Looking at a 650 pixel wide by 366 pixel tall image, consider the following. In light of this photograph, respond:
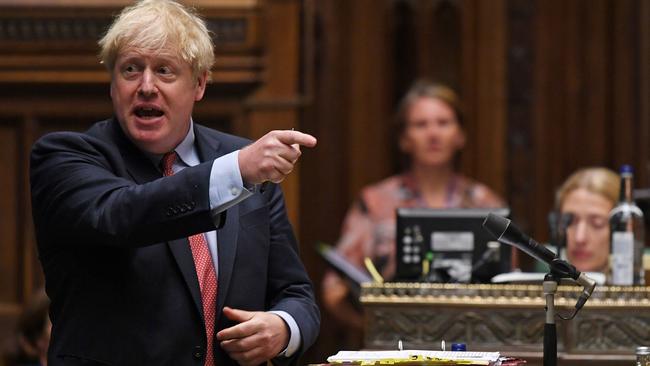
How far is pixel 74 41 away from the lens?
236 inches

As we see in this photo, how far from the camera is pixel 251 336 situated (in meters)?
3.11

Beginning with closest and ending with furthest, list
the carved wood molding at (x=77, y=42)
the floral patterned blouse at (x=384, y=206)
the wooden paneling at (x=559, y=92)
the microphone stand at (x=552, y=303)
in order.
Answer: the microphone stand at (x=552, y=303) < the carved wood molding at (x=77, y=42) < the floral patterned blouse at (x=384, y=206) < the wooden paneling at (x=559, y=92)

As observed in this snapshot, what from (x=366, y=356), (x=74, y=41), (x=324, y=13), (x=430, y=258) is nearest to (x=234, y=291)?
(x=366, y=356)

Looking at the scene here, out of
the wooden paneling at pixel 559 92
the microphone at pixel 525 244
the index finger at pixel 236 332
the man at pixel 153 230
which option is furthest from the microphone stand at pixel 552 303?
the wooden paneling at pixel 559 92

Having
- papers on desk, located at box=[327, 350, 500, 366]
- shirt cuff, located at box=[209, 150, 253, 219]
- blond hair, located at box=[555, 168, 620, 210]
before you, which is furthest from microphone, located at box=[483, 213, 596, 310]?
blond hair, located at box=[555, 168, 620, 210]

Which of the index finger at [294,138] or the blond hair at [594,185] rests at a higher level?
the index finger at [294,138]

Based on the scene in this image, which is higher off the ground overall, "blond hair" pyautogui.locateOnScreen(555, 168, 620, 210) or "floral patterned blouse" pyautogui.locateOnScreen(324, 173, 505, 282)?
"blond hair" pyautogui.locateOnScreen(555, 168, 620, 210)

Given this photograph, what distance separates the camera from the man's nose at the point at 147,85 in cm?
310

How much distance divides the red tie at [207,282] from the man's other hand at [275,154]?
1.22ft

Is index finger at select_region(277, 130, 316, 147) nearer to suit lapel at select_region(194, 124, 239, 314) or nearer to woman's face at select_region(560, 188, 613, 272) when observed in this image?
suit lapel at select_region(194, 124, 239, 314)

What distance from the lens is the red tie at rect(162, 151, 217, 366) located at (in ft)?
10.3

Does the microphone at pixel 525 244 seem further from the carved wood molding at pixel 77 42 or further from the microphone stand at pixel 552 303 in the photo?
the carved wood molding at pixel 77 42

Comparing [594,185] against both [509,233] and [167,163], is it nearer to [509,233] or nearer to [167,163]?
[509,233]

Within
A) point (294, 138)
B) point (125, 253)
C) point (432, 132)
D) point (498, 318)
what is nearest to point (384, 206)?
point (432, 132)
